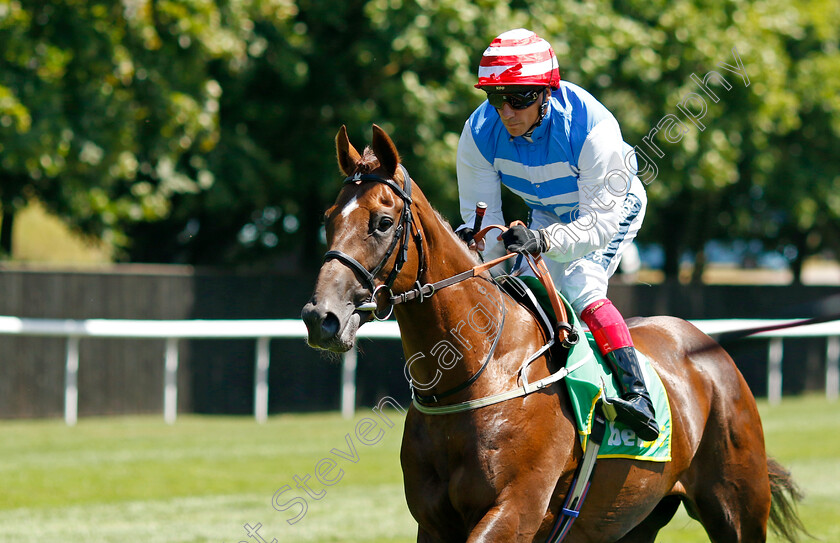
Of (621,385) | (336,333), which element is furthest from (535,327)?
(336,333)

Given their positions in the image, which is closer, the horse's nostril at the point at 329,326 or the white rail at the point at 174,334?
the horse's nostril at the point at 329,326

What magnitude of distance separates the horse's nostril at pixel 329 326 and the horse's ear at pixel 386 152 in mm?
619

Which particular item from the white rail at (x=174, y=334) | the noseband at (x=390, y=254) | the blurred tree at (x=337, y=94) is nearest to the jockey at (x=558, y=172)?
the noseband at (x=390, y=254)

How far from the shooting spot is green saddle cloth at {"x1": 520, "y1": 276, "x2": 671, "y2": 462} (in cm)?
374

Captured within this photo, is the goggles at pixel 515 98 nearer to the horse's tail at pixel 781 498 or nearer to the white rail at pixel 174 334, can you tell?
the horse's tail at pixel 781 498

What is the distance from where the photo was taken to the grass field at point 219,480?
21.0 ft

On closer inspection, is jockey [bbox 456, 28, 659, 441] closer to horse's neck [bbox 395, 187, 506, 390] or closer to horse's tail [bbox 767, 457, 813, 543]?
horse's neck [bbox 395, 187, 506, 390]

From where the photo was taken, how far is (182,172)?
12.1 m

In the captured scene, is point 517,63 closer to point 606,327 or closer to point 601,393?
point 606,327

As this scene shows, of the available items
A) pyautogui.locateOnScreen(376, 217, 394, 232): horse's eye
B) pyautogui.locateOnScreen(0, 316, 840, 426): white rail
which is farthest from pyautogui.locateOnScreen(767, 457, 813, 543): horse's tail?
pyautogui.locateOnScreen(0, 316, 840, 426): white rail

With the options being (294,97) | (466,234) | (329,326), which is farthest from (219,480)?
(294,97)

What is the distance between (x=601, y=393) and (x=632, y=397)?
140mm

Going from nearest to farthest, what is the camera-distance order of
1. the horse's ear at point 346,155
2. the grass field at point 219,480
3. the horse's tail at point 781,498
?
the horse's ear at point 346,155 < the horse's tail at point 781,498 < the grass field at point 219,480

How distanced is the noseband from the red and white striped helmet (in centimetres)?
60
